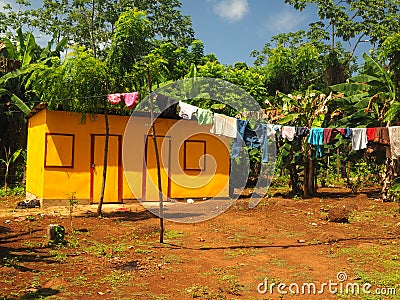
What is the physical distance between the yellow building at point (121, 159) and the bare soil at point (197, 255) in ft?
3.88

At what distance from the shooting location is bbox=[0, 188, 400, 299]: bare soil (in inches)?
221

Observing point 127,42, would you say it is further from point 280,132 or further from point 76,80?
point 280,132

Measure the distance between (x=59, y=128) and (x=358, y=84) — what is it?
10.9m

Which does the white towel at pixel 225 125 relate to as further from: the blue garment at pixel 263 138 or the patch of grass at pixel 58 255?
the patch of grass at pixel 58 255

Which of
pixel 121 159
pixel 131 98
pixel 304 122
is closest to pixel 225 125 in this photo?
pixel 131 98

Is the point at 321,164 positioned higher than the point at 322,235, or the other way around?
the point at 321,164

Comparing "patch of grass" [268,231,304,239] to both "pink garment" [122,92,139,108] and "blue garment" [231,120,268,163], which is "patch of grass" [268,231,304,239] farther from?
"pink garment" [122,92,139,108]

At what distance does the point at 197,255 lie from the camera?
297 inches

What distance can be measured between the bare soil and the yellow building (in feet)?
3.88

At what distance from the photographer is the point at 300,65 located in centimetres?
2417

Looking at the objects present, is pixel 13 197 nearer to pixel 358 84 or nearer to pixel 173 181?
pixel 173 181

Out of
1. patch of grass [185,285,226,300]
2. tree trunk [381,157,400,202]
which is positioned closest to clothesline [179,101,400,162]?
tree trunk [381,157,400,202]

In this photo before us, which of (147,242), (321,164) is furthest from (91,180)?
(321,164)

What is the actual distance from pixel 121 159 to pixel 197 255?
6964 mm
